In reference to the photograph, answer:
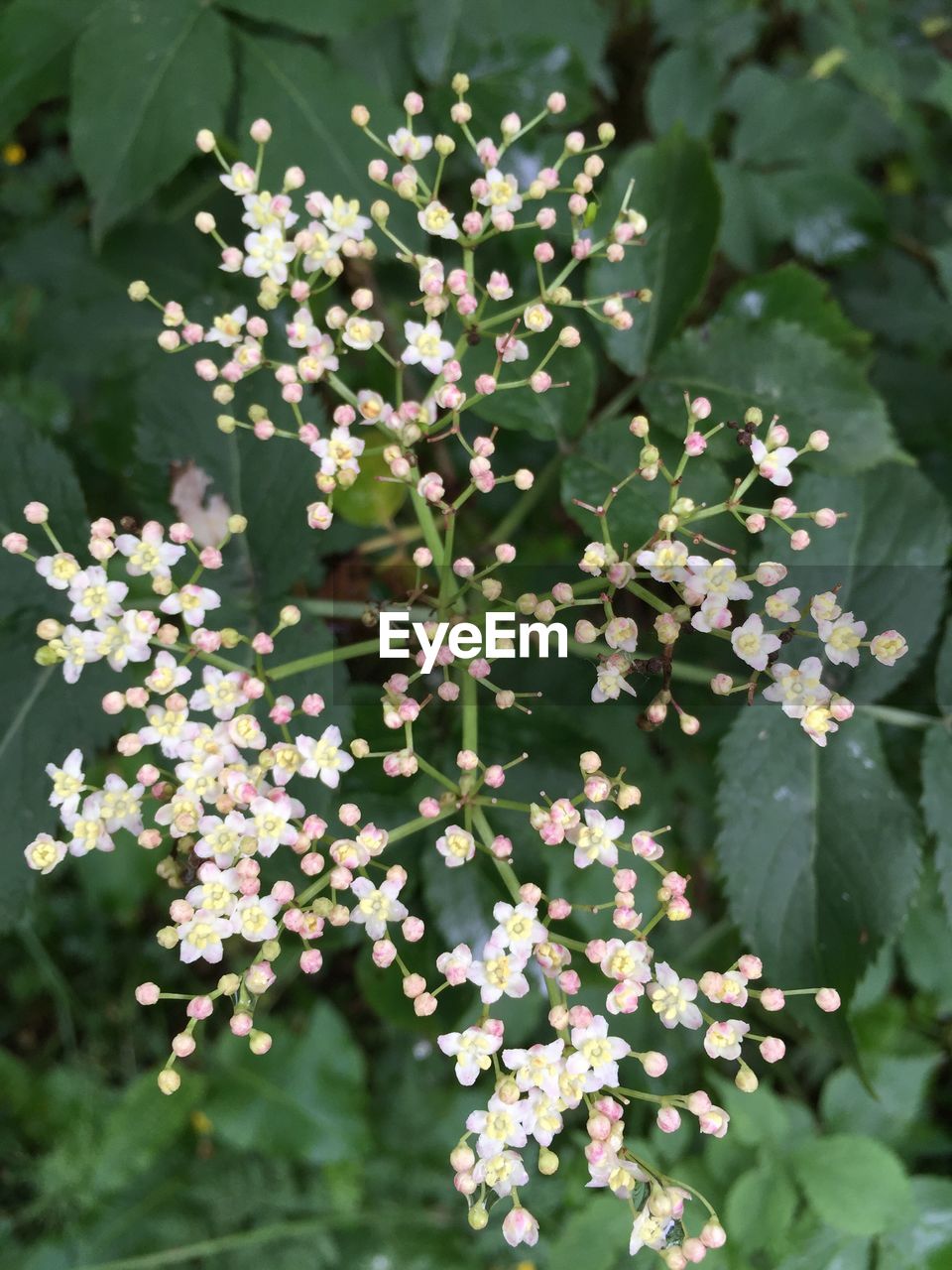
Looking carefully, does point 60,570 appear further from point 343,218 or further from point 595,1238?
point 595,1238

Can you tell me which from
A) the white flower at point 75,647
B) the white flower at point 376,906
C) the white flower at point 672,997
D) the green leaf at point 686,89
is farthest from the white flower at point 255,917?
the green leaf at point 686,89

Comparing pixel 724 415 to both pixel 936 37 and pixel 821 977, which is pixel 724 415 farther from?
pixel 936 37

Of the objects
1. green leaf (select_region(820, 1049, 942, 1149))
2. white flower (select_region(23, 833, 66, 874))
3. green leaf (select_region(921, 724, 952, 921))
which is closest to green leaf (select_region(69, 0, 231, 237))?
white flower (select_region(23, 833, 66, 874))

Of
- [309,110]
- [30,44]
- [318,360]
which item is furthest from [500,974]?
[30,44]

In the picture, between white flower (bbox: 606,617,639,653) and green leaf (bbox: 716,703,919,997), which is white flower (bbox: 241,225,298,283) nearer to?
white flower (bbox: 606,617,639,653)

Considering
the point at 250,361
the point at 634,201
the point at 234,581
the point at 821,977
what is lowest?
the point at 821,977

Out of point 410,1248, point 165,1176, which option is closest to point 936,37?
point 410,1248

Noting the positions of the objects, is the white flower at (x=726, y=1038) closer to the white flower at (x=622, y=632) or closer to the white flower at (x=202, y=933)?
the white flower at (x=622, y=632)
